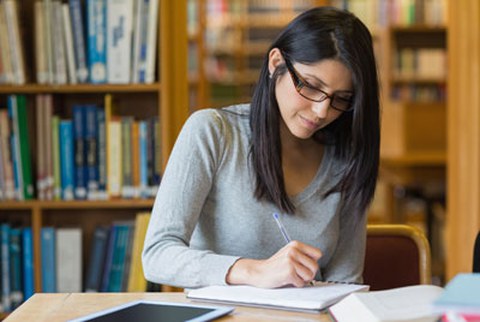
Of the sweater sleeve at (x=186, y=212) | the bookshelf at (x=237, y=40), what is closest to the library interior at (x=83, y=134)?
the sweater sleeve at (x=186, y=212)

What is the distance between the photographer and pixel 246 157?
1.76 meters

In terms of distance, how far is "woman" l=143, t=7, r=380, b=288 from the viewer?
→ 161cm

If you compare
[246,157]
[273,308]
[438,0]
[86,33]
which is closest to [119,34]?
[86,33]

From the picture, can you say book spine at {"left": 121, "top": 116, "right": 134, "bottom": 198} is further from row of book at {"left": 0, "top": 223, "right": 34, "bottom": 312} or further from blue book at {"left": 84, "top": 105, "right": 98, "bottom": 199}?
row of book at {"left": 0, "top": 223, "right": 34, "bottom": 312}

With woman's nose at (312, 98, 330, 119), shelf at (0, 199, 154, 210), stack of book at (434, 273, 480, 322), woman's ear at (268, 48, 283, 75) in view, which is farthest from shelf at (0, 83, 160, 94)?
stack of book at (434, 273, 480, 322)

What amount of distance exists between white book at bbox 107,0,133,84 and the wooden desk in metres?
1.38

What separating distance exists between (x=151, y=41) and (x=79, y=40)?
0.24m

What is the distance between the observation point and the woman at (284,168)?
5.28ft

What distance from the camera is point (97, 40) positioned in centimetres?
278

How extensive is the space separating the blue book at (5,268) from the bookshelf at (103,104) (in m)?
0.08

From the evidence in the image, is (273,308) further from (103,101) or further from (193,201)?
(103,101)

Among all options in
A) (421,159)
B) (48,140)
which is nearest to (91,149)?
(48,140)

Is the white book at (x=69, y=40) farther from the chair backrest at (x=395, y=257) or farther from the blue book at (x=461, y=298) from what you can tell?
the blue book at (x=461, y=298)

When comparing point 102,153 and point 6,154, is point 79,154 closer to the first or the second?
point 102,153
